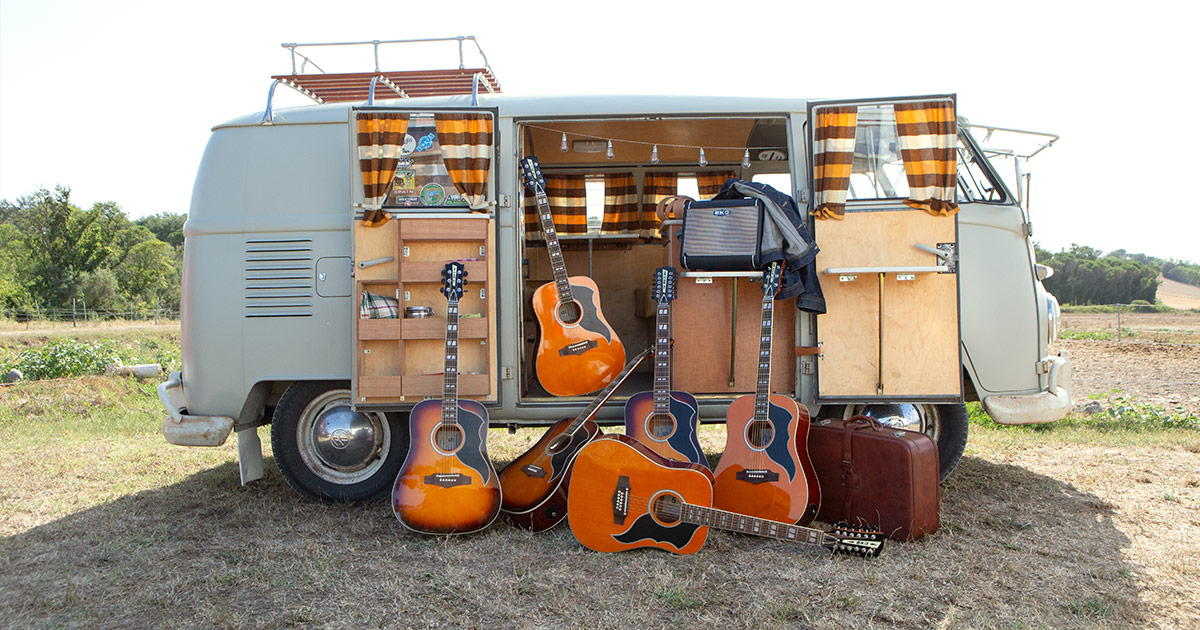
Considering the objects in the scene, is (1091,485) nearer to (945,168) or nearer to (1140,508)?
(1140,508)

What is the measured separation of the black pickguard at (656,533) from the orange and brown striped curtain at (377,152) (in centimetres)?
252

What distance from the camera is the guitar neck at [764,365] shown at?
4.56m

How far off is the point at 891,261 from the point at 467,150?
280 cm

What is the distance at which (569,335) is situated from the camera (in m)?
5.32

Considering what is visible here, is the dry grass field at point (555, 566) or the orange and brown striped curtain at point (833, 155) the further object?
the orange and brown striped curtain at point (833, 155)

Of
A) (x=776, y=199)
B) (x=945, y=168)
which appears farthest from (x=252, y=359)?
(x=945, y=168)

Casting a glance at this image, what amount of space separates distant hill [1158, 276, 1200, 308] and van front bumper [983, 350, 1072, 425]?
60.4 m

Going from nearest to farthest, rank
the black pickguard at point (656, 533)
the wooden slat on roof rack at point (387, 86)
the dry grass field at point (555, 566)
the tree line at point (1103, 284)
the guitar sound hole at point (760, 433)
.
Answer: the dry grass field at point (555, 566) → the black pickguard at point (656, 533) → the guitar sound hole at point (760, 433) → the wooden slat on roof rack at point (387, 86) → the tree line at point (1103, 284)

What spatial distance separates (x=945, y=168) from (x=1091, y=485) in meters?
2.70

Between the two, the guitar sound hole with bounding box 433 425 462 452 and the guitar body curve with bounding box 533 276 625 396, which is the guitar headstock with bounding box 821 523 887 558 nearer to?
the guitar body curve with bounding box 533 276 625 396

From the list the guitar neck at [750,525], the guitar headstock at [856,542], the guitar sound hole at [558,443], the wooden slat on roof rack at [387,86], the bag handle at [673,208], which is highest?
the wooden slat on roof rack at [387,86]

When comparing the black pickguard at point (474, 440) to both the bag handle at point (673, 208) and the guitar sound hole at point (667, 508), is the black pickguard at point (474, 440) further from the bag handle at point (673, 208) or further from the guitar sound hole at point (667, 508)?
the bag handle at point (673, 208)

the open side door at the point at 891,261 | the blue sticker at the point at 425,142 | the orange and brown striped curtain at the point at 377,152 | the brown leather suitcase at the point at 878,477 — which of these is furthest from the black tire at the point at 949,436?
the orange and brown striped curtain at the point at 377,152

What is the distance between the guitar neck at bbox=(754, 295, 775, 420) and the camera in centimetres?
456
